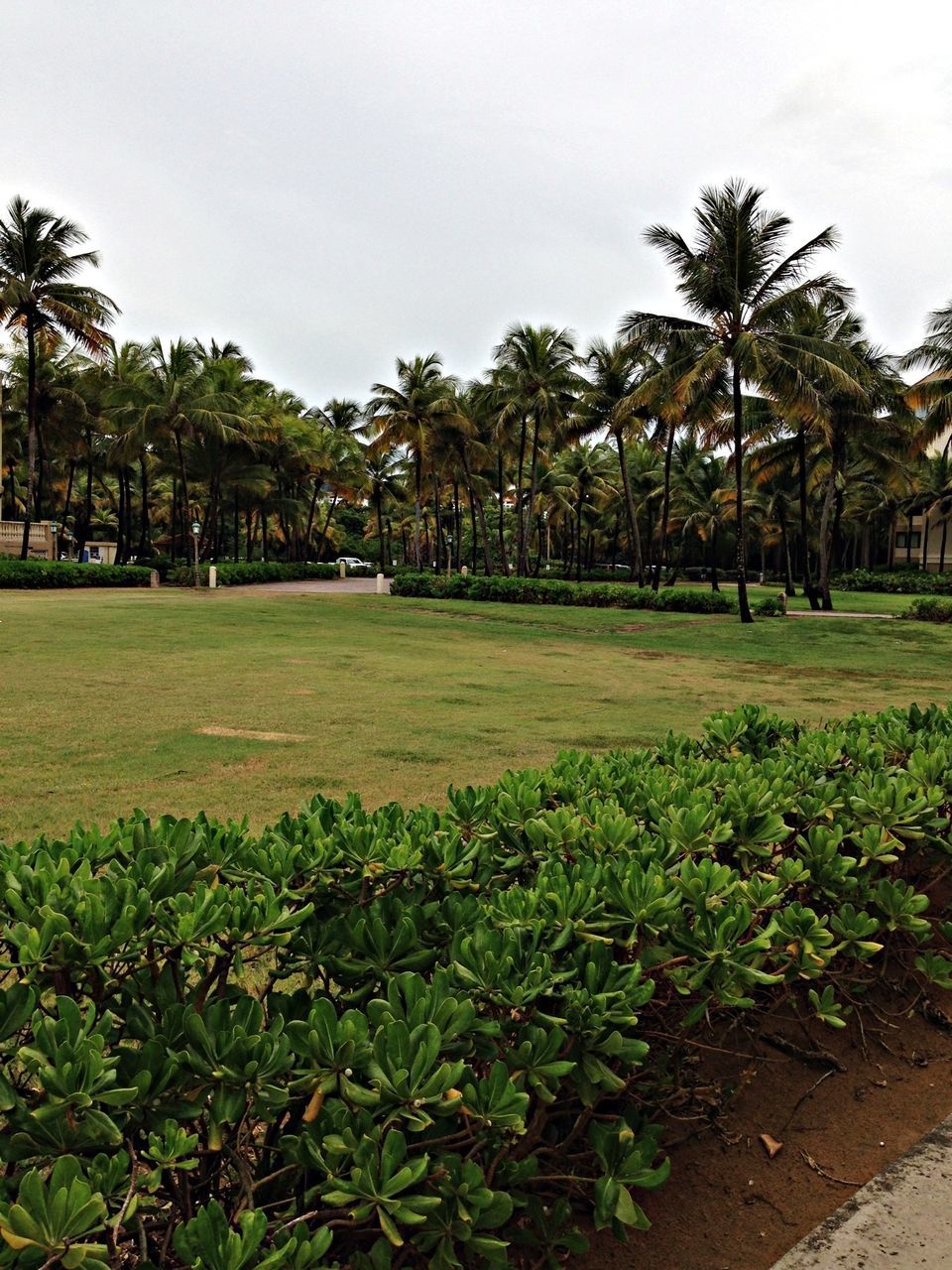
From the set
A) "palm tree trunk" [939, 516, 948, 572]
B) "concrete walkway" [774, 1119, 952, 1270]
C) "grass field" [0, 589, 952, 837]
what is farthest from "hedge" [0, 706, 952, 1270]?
"palm tree trunk" [939, 516, 948, 572]

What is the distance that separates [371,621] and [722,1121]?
2182cm

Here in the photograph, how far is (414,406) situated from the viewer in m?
40.4

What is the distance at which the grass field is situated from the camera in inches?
260

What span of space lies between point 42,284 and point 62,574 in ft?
35.4

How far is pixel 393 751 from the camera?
7754 mm

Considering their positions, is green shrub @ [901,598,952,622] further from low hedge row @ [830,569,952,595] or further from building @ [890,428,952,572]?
building @ [890,428,952,572]

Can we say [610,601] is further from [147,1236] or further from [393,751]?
[147,1236]

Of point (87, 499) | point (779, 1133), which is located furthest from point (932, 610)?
point (87, 499)

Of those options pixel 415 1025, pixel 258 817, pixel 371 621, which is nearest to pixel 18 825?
pixel 258 817

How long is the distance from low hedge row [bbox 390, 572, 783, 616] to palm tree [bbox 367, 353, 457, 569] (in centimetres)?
869

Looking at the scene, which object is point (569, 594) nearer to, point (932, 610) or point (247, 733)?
point (932, 610)

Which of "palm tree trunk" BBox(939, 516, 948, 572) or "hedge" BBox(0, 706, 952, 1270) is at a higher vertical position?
"palm tree trunk" BBox(939, 516, 948, 572)

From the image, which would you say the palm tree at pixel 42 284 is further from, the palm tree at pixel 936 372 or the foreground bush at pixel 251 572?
the palm tree at pixel 936 372

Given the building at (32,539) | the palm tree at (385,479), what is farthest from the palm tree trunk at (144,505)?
the palm tree at (385,479)
